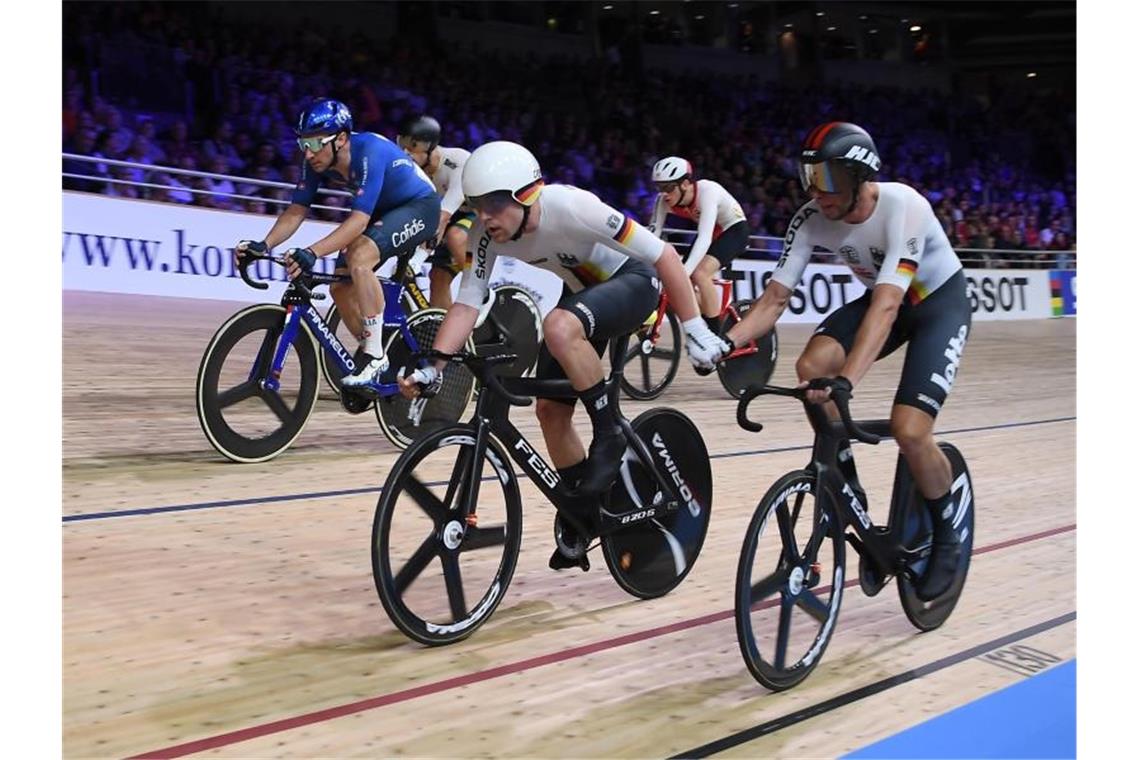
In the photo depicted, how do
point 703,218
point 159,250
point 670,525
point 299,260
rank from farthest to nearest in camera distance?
1. point 159,250
2. point 703,218
3. point 299,260
4. point 670,525

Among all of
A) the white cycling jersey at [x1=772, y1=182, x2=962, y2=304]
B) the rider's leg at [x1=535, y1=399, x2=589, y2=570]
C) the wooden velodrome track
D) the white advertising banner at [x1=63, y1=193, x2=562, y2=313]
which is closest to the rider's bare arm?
the wooden velodrome track

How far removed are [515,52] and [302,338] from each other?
13.1 m

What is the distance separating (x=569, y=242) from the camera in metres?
3.41

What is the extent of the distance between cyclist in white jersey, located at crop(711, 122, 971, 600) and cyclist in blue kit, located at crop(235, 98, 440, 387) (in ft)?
7.02

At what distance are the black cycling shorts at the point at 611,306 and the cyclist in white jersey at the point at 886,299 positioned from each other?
32 cm

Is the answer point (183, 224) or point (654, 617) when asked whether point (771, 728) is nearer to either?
point (654, 617)

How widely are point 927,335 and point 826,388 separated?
0.59 meters

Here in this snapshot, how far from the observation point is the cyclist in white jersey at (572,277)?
320cm

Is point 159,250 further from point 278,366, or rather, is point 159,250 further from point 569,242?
point 569,242

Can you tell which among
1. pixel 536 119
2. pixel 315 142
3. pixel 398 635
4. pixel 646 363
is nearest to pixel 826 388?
pixel 398 635

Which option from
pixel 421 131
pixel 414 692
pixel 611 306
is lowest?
pixel 414 692

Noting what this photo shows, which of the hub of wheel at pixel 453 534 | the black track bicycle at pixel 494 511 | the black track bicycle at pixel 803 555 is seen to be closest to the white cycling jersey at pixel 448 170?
the black track bicycle at pixel 494 511

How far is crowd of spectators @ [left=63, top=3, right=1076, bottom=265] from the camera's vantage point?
1020 cm

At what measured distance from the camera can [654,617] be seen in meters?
3.62
